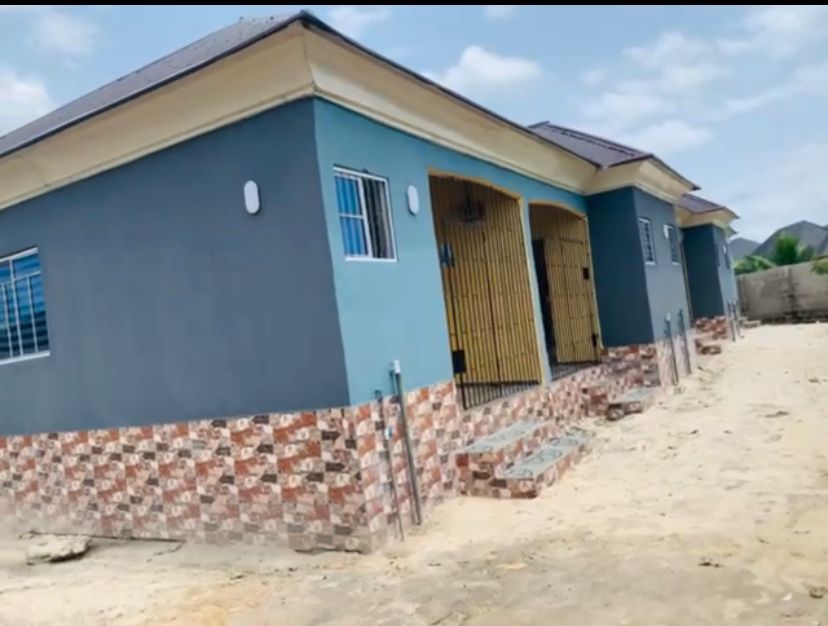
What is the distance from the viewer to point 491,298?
917 centimetres

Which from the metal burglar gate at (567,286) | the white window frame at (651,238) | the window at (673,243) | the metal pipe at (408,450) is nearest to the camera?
the metal pipe at (408,450)

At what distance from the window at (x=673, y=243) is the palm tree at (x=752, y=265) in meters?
15.4

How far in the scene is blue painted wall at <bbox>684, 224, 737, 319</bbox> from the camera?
61.3 ft

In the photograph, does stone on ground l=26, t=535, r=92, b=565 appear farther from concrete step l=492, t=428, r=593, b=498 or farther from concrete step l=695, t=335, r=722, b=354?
concrete step l=695, t=335, r=722, b=354

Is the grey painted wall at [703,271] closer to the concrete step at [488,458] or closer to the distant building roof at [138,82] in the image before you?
the concrete step at [488,458]

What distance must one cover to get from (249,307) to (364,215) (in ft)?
4.16

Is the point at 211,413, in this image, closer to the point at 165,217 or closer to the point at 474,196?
the point at 165,217

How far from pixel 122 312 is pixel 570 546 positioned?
4616 mm

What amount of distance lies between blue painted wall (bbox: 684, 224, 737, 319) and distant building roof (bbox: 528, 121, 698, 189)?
4820 mm

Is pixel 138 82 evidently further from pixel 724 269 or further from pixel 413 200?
pixel 724 269

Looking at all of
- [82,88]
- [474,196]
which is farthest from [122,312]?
[474,196]

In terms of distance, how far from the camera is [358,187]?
5.92m

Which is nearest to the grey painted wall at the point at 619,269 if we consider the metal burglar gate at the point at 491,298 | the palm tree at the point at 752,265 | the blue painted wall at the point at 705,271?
the metal burglar gate at the point at 491,298

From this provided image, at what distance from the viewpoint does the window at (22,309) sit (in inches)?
294
